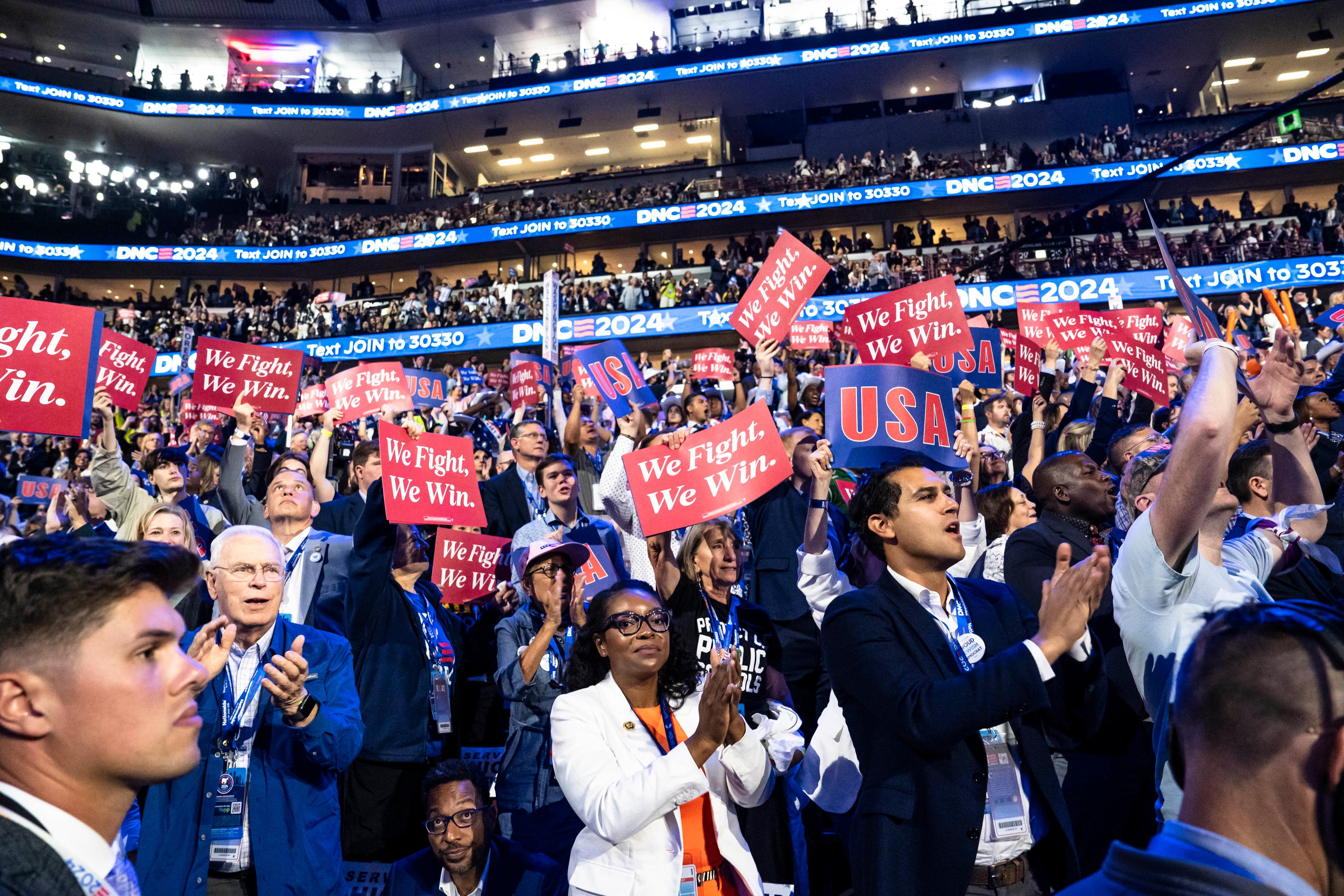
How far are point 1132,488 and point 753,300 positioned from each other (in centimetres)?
475

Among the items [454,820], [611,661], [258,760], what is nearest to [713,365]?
[454,820]

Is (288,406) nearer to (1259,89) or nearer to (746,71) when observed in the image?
(746,71)

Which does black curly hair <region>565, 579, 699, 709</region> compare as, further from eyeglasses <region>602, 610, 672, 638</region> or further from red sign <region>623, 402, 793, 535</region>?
red sign <region>623, 402, 793, 535</region>

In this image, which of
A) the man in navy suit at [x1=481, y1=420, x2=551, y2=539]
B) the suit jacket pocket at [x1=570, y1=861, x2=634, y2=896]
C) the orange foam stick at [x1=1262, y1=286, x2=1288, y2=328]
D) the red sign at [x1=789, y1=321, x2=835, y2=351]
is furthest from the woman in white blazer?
the red sign at [x1=789, y1=321, x2=835, y2=351]

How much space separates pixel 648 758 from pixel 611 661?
0.34 m

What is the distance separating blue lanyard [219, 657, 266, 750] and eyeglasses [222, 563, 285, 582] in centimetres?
28

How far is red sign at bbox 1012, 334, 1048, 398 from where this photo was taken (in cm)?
787

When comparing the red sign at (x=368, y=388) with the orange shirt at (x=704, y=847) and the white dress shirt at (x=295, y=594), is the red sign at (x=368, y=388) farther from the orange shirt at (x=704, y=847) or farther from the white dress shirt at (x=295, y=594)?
the orange shirt at (x=704, y=847)

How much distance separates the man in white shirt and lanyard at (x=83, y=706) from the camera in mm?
1281

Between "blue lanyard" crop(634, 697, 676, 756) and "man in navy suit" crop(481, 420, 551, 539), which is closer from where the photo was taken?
"blue lanyard" crop(634, 697, 676, 756)

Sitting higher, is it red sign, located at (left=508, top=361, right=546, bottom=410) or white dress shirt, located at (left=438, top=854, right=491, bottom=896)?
red sign, located at (left=508, top=361, right=546, bottom=410)

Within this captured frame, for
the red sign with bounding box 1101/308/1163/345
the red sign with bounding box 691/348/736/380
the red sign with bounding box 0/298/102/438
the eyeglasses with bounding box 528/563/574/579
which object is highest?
the red sign with bounding box 691/348/736/380

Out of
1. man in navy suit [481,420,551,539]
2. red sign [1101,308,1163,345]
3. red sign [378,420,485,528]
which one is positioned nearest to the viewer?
red sign [378,420,485,528]

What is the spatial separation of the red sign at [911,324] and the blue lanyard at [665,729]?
4.23m
